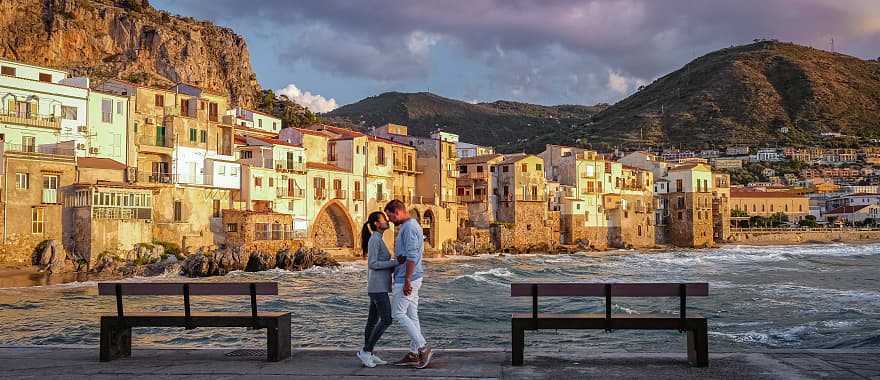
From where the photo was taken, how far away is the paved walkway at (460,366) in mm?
8523

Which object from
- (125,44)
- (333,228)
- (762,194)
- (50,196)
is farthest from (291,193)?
(762,194)

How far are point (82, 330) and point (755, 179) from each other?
12935 cm

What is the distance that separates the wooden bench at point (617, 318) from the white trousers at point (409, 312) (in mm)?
1097

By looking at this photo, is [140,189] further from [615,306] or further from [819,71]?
[819,71]

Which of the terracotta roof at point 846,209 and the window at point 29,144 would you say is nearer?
the window at point 29,144

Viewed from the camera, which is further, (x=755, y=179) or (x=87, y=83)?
(x=755, y=179)

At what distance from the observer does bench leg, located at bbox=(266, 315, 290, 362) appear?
941cm

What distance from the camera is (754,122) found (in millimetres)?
151000

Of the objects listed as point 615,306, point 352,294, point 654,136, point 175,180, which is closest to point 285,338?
point 615,306

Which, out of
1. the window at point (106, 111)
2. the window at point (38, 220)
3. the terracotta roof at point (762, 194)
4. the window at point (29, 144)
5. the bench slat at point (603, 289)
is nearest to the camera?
the bench slat at point (603, 289)

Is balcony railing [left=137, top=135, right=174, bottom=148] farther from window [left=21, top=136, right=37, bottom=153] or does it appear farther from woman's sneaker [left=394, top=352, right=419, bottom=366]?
woman's sneaker [left=394, top=352, right=419, bottom=366]

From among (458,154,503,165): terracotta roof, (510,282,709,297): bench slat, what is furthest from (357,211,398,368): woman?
(458,154,503,165): terracotta roof

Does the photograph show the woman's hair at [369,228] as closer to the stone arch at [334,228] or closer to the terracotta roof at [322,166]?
the terracotta roof at [322,166]

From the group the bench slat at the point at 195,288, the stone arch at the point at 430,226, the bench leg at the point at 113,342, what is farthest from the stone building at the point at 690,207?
the bench leg at the point at 113,342
